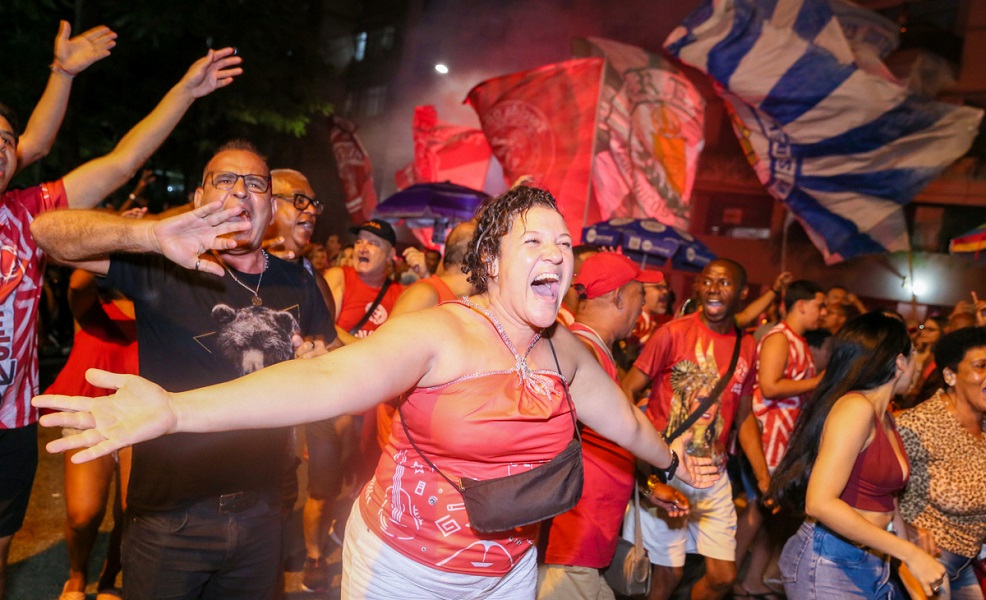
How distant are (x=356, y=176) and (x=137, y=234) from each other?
15.6 metres

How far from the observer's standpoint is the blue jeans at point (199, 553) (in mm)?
2410

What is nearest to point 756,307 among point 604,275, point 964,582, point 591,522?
point 964,582

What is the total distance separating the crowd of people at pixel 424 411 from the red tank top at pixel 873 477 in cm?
1

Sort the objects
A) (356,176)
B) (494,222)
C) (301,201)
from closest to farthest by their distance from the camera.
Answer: (494,222) < (301,201) < (356,176)

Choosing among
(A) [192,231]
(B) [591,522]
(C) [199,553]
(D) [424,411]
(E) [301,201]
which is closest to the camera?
(A) [192,231]

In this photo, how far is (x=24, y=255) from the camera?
9.21 feet

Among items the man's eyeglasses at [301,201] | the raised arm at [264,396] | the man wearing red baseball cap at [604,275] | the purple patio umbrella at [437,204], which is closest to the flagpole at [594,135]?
the purple patio umbrella at [437,204]

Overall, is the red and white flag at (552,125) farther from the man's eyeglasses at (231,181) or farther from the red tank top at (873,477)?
the man's eyeglasses at (231,181)

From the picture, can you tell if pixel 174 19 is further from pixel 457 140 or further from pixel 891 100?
pixel 891 100

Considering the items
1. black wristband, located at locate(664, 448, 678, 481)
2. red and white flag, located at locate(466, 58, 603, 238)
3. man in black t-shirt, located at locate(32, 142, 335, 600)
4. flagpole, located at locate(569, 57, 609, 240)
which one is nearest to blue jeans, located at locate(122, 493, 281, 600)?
man in black t-shirt, located at locate(32, 142, 335, 600)

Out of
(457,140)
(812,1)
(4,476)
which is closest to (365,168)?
(457,140)

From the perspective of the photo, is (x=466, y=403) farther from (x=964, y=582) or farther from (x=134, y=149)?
(x=964, y=582)

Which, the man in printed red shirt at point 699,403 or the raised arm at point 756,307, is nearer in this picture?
the man in printed red shirt at point 699,403

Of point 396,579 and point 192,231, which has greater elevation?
point 192,231
